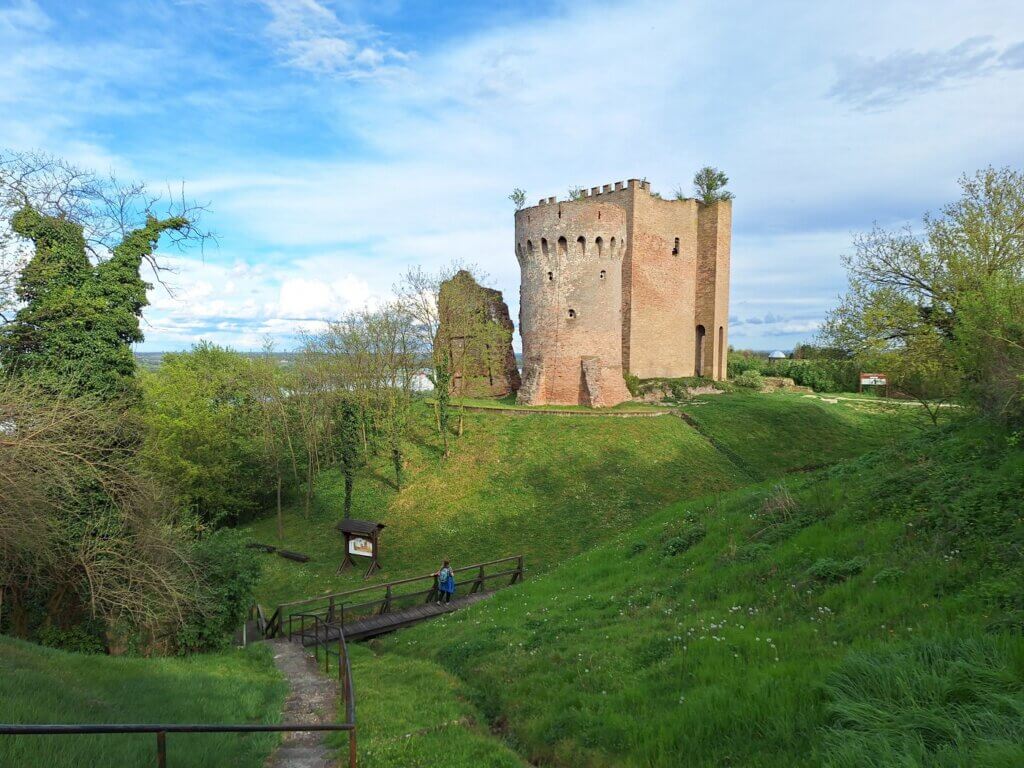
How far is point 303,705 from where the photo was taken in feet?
27.7

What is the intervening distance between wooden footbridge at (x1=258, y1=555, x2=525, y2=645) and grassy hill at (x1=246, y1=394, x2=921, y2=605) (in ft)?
6.95

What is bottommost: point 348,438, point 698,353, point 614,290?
point 348,438

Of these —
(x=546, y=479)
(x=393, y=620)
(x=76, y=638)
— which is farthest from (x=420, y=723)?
(x=546, y=479)

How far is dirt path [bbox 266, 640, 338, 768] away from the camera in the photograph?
6246mm

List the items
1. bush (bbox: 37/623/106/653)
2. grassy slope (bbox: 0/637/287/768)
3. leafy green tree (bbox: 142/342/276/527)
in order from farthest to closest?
leafy green tree (bbox: 142/342/276/527)
bush (bbox: 37/623/106/653)
grassy slope (bbox: 0/637/287/768)

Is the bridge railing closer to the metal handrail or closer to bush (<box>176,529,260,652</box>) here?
bush (<box>176,529,260,652</box>)

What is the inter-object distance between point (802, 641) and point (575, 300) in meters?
27.1

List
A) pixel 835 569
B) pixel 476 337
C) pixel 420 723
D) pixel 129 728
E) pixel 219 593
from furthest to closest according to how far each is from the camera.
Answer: pixel 476 337, pixel 219 593, pixel 835 569, pixel 420 723, pixel 129 728

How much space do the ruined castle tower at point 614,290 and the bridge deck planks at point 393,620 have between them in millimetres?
18039

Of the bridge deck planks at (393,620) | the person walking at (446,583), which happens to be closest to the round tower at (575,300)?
the person walking at (446,583)

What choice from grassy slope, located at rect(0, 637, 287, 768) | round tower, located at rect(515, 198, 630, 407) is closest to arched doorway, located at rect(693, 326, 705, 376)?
round tower, located at rect(515, 198, 630, 407)

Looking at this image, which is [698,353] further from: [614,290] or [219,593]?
[219,593]

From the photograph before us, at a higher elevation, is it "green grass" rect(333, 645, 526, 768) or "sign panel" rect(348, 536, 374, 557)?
"green grass" rect(333, 645, 526, 768)

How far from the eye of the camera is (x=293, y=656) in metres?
12.0
